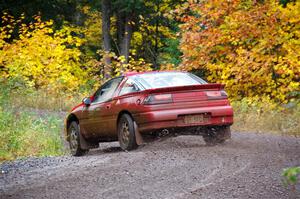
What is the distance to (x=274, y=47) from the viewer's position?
19828 millimetres

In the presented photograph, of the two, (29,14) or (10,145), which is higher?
(29,14)

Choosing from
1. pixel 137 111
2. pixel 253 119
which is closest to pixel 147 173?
pixel 137 111

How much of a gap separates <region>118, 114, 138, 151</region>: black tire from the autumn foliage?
6685 millimetres

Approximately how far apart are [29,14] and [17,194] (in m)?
31.4

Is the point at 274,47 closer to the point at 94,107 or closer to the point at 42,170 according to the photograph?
the point at 94,107

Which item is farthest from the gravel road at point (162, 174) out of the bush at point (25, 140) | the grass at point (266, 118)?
the grass at point (266, 118)

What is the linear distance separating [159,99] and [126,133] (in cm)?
88

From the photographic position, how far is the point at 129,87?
12.3 metres

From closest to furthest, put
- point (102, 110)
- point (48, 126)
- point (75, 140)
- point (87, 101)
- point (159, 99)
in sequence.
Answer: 1. point (159, 99)
2. point (102, 110)
3. point (87, 101)
4. point (75, 140)
5. point (48, 126)

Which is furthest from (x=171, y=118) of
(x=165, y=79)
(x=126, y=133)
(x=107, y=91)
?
(x=107, y=91)

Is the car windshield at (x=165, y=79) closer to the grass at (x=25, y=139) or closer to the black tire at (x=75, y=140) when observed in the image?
the black tire at (x=75, y=140)

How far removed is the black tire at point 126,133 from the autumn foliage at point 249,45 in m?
6.69

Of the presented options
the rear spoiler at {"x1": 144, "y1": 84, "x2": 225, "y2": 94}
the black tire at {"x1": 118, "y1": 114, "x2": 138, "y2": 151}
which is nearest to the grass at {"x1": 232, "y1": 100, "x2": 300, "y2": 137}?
the rear spoiler at {"x1": 144, "y1": 84, "x2": 225, "y2": 94}

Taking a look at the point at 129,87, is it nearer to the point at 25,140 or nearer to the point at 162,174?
the point at 25,140
